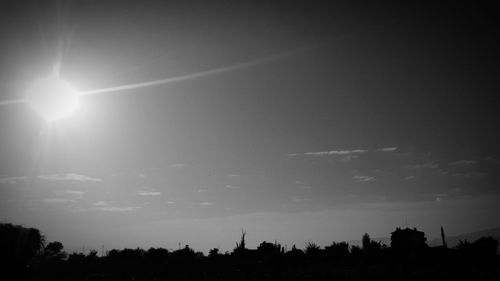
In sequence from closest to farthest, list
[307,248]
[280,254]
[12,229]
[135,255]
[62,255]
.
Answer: [12,229]
[280,254]
[307,248]
[135,255]
[62,255]

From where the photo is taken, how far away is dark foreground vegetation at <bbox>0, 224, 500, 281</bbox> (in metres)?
22.9

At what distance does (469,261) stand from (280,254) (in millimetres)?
21115

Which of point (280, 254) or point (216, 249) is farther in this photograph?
point (216, 249)

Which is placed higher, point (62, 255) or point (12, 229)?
point (12, 229)

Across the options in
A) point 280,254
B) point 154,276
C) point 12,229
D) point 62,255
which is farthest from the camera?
point 62,255

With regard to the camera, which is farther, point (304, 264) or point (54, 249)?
point (54, 249)

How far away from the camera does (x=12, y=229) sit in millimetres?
32875

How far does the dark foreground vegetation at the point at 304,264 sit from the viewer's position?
22.9 meters

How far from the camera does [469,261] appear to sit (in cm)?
2953

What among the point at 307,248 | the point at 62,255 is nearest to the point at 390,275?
the point at 307,248

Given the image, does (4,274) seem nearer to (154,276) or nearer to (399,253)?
(154,276)

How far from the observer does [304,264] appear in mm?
34656

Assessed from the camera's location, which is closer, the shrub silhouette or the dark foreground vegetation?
the dark foreground vegetation

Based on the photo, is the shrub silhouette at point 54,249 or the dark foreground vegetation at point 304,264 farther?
the shrub silhouette at point 54,249
